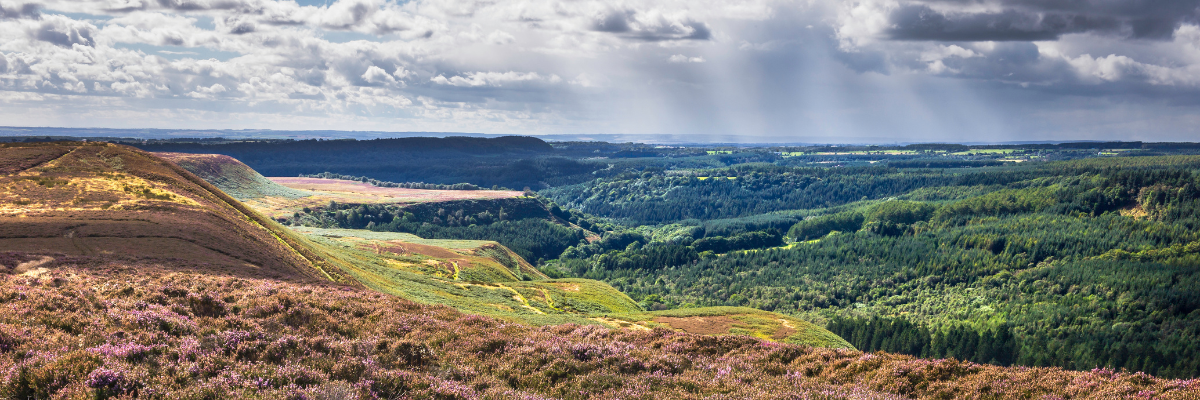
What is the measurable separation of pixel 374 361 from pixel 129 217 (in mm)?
41798

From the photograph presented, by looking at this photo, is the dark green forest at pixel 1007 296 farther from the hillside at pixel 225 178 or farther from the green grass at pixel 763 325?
the hillside at pixel 225 178

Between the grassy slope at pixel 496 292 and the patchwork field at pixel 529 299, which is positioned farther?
the grassy slope at pixel 496 292

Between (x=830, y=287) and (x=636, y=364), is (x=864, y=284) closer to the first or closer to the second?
(x=830, y=287)

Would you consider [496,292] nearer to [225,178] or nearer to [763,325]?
[763,325]

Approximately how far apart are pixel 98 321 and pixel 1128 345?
15897 centimetres

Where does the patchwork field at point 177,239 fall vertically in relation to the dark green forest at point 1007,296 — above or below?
above

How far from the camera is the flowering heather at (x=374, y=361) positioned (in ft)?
44.2

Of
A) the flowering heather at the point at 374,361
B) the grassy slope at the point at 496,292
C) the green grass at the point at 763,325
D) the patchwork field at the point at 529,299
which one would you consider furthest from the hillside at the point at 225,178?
the flowering heather at the point at 374,361

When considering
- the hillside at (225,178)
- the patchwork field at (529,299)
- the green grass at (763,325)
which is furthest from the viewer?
the hillside at (225,178)

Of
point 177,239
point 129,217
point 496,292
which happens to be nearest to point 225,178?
point 496,292

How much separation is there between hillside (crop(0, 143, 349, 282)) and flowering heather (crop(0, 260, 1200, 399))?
13267 millimetres

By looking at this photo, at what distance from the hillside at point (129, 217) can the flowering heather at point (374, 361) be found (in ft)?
43.5

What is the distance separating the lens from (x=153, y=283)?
26.5 m

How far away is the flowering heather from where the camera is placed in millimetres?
13477
